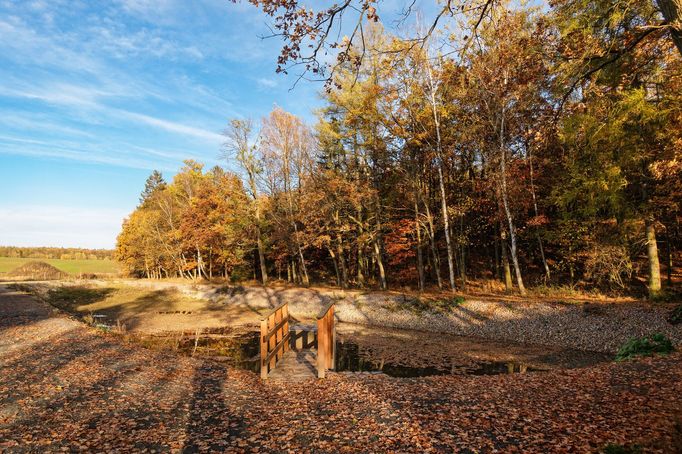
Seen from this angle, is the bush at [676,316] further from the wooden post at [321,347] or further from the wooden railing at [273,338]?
the wooden railing at [273,338]

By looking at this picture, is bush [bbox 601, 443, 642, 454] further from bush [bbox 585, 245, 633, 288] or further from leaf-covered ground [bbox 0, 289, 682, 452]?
bush [bbox 585, 245, 633, 288]

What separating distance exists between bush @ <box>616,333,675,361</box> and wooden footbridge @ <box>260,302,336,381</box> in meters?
8.07

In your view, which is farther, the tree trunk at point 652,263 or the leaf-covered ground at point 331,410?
the tree trunk at point 652,263

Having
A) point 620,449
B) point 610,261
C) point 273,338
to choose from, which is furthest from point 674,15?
point 610,261

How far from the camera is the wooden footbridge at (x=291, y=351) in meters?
9.92

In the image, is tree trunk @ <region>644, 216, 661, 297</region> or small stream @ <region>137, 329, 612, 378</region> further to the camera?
tree trunk @ <region>644, 216, 661, 297</region>

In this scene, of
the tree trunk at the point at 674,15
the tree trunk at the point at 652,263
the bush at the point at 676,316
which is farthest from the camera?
the tree trunk at the point at 652,263

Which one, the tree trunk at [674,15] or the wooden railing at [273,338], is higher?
the tree trunk at [674,15]

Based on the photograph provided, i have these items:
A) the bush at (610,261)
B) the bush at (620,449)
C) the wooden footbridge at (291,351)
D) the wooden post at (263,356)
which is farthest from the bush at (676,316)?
the wooden post at (263,356)

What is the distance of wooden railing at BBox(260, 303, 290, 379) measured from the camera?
32.7 feet

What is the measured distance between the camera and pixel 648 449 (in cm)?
435

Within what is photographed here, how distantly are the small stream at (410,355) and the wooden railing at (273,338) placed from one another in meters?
0.94

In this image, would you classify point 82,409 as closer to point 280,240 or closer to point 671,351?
point 671,351

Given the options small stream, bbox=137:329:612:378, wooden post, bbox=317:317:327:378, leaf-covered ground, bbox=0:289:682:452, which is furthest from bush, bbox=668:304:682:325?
wooden post, bbox=317:317:327:378
